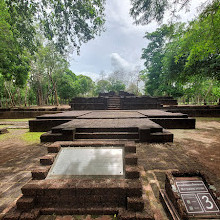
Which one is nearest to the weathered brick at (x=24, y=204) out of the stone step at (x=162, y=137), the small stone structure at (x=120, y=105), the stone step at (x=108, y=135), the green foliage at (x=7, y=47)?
the stone step at (x=108, y=135)

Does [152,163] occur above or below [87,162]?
below

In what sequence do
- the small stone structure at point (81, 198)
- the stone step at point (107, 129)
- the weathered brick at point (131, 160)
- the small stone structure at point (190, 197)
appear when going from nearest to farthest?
the small stone structure at point (190, 197) < the small stone structure at point (81, 198) < the weathered brick at point (131, 160) < the stone step at point (107, 129)

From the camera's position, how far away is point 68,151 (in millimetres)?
2311

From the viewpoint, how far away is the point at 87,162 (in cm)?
206

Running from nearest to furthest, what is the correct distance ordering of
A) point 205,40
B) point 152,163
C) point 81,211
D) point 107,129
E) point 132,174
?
point 81,211 < point 132,174 < point 152,163 < point 107,129 < point 205,40

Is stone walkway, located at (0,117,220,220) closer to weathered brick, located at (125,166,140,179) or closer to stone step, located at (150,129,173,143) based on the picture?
stone step, located at (150,129,173,143)

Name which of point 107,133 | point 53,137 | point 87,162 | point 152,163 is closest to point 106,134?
point 107,133

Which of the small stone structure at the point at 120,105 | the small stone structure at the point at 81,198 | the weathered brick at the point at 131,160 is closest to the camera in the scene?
the small stone structure at the point at 81,198

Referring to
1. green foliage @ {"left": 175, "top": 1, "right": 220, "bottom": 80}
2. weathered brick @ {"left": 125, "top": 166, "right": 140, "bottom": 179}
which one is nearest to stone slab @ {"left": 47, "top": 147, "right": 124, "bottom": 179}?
weathered brick @ {"left": 125, "top": 166, "right": 140, "bottom": 179}

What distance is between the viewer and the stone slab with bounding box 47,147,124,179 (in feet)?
6.20

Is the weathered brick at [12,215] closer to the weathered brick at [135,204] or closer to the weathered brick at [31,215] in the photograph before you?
the weathered brick at [31,215]

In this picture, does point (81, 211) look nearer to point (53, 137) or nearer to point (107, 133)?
point (107, 133)

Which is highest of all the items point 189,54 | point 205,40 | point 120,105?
point 189,54

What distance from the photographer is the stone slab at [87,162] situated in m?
1.89
